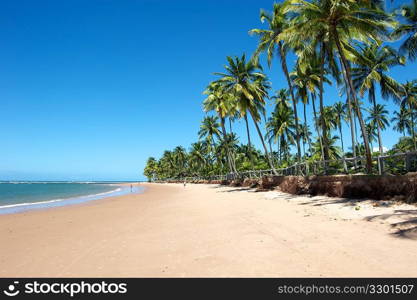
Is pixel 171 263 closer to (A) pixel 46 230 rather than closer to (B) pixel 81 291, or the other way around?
(B) pixel 81 291

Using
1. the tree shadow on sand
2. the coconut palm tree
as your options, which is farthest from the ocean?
the coconut palm tree

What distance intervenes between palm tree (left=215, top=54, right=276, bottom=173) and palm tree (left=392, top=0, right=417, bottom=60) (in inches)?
452

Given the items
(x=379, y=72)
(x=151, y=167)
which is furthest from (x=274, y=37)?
(x=151, y=167)

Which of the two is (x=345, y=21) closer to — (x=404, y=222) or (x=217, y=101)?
(x=404, y=222)

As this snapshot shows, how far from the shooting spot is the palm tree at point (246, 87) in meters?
26.4

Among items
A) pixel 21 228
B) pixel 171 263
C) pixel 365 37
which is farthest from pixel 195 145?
pixel 171 263

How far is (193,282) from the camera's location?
3625 millimetres

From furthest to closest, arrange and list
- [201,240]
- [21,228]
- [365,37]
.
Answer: [365,37] → [21,228] → [201,240]

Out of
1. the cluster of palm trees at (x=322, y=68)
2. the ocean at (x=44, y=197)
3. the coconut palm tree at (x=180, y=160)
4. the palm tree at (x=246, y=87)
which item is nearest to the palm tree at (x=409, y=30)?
the cluster of palm trees at (x=322, y=68)

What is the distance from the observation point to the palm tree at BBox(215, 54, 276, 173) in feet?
86.5

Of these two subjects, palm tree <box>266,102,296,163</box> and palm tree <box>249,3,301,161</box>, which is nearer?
palm tree <box>249,3,301,161</box>

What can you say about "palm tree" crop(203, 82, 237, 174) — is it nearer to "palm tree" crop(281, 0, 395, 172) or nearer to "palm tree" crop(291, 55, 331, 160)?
"palm tree" crop(291, 55, 331, 160)

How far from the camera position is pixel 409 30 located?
62.0 feet

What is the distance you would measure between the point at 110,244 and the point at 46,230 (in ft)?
12.5
